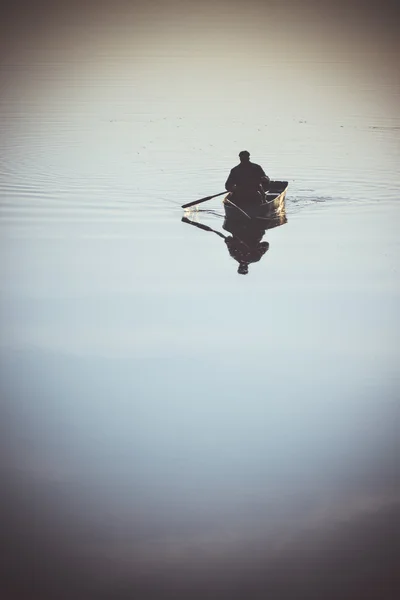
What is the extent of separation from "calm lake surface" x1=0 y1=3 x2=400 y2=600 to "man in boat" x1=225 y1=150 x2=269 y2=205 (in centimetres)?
50

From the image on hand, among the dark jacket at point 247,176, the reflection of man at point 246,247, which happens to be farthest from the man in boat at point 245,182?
the reflection of man at point 246,247

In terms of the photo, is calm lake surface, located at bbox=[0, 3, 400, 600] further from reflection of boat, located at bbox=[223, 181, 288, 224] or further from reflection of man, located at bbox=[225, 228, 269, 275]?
reflection of boat, located at bbox=[223, 181, 288, 224]

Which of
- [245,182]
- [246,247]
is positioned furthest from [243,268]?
[245,182]

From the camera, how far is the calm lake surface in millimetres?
5668

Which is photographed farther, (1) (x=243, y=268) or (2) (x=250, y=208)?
(2) (x=250, y=208)

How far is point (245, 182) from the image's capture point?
13.8 metres

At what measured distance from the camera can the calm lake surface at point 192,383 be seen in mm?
5668

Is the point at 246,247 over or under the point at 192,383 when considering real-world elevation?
over

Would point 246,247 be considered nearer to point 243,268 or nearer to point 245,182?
point 243,268

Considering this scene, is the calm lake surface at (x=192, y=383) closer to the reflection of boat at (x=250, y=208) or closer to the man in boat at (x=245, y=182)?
the reflection of boat at (x=250, y=208)

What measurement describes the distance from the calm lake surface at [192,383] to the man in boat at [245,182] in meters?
0.50

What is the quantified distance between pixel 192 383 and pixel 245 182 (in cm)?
629

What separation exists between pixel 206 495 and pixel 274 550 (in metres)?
0.69

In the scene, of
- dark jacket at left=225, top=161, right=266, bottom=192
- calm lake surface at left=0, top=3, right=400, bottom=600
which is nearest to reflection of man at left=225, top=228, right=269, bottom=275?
calm lake surface at left=0, top=3, right=400, bottom=600
